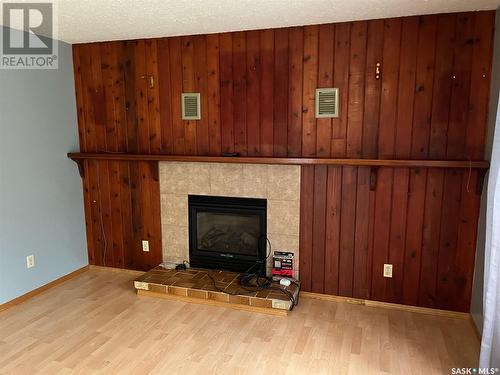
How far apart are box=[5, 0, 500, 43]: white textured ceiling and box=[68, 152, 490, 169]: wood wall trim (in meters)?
1.04

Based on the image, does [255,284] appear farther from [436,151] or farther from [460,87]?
[460,87]

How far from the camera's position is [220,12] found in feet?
8.51

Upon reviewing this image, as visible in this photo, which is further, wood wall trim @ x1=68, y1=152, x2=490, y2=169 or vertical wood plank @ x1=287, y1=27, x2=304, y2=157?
vertical wood plank @ x1=287, y1=27, x2=304, y2=157

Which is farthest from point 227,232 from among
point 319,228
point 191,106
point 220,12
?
point 220,12

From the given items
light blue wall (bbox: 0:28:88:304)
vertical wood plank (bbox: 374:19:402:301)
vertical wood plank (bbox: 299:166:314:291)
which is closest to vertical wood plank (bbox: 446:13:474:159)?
A: vertical wood plank (bbox: 374:19:402:301)

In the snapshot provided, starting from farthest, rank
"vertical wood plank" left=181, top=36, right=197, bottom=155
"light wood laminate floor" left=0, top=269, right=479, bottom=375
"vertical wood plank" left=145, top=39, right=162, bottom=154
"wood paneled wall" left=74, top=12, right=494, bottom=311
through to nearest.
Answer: "vertical wood plank" left=145, top=39, right=162, bottom=154
"vertical wood plank" left=181, top=36, right=197, bottom=155
"wood paneled wall" left=74, top=12, right=494, bottom=311
"light wood laminate floor" left=0, top=269, right=479, bottom=375

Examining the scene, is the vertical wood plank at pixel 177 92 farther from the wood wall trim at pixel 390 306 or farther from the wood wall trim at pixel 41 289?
the wood wall trim at pixel 390 306

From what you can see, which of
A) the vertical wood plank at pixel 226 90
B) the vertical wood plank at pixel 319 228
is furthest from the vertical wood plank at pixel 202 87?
the vertical wood plank at pixel 319 228

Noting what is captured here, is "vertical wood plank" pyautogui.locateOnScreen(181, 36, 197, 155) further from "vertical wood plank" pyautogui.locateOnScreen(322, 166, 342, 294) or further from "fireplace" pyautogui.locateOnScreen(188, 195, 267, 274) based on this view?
"vertical wood plank" pyautogui.locateOnScreen(322, 166, 342, 294)

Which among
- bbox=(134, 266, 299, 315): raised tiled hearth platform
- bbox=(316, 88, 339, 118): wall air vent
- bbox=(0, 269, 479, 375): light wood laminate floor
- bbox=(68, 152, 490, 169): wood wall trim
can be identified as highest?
bbox=(316, 88, 339, 118): wall air vent

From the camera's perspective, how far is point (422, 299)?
9.75ft

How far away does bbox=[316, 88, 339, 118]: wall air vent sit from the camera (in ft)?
9.63

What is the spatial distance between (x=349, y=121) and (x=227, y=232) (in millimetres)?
1459

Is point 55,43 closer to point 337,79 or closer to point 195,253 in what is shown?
point 195,253
